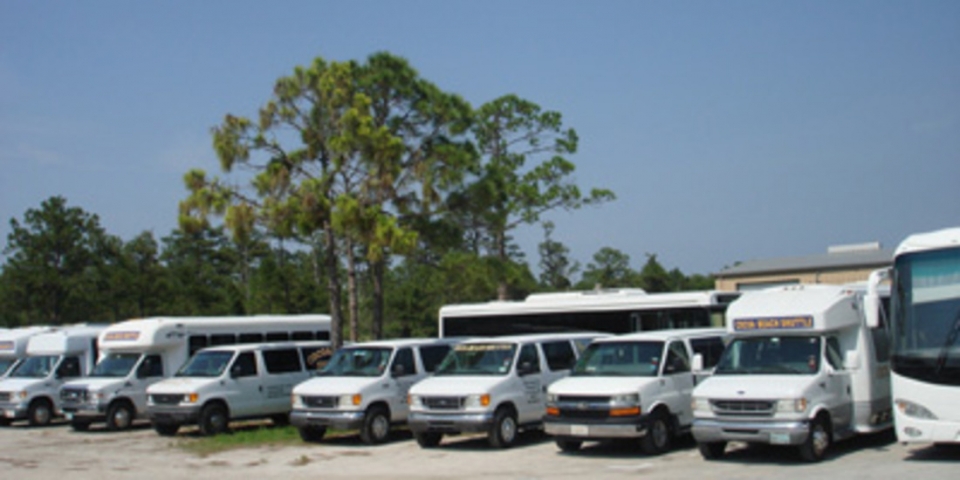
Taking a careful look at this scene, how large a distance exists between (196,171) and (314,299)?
66.5ft

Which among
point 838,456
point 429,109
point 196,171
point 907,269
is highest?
point 429,109

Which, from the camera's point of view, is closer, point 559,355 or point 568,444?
point 568,444

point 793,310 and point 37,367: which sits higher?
point 793,310

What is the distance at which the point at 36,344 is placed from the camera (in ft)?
85.6

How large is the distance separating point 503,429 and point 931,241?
283 inches

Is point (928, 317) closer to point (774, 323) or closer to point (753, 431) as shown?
point (774, 323)

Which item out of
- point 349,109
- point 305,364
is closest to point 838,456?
point 305,364

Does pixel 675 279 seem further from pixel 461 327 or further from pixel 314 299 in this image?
pixel 461 327

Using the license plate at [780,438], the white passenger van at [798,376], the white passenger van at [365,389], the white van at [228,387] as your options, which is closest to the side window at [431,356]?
the white passenger van at [365,389]

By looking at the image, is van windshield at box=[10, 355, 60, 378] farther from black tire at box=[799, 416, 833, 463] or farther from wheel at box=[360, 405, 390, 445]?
black tire at box=[799, 416, 833, 463]

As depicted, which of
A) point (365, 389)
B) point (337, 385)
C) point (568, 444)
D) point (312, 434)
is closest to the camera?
point (568, 444)

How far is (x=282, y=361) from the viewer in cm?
2236

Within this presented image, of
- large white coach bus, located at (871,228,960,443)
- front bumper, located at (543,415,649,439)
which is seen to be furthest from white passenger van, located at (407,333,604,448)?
large white coach bus, located at (871,228,960,443)

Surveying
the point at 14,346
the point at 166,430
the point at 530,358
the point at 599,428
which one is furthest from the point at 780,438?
the point at 14,346
